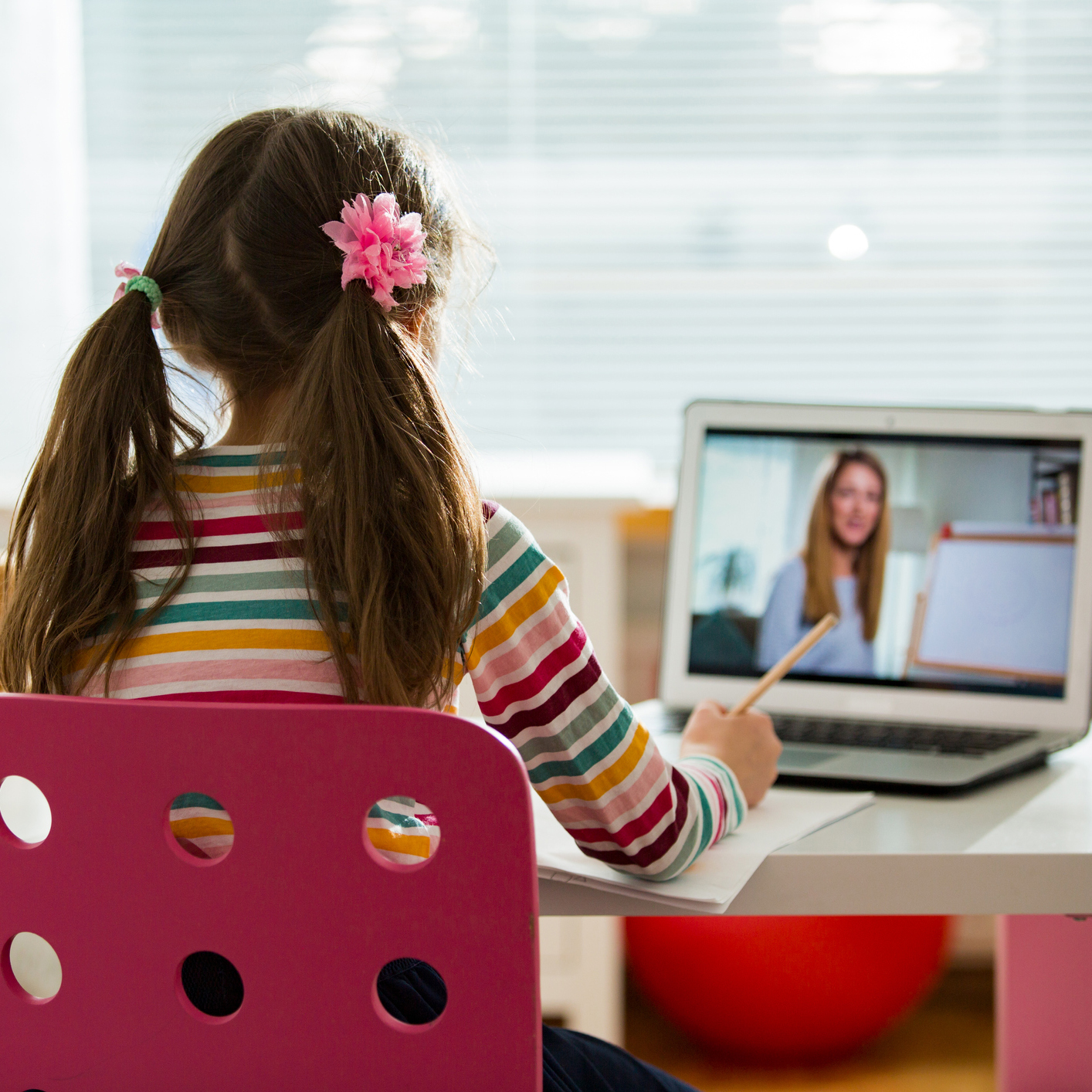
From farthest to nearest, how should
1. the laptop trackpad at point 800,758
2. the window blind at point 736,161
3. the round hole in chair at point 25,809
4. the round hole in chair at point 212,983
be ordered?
the window blind at point 736,161, the round hole in chair at point 25,809, the laptop trackpad at point 800,758, the round hole in chair at point 212,983

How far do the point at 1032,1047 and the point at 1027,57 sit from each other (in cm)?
192

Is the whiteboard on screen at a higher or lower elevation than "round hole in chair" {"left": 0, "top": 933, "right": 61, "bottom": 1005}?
higher

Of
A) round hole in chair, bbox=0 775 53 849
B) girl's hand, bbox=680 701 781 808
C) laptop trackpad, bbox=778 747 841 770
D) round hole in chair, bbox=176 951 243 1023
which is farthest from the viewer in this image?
round hole in chair, bbox=0 775 53 849

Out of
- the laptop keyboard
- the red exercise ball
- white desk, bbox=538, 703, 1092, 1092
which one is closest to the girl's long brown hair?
white desk, bbox=538, 703, 1092, 1092

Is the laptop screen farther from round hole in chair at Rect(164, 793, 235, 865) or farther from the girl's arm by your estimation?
round hole in chair at Rect(164, 793, 235, 865)

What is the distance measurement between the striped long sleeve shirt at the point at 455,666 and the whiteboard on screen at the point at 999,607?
51cm

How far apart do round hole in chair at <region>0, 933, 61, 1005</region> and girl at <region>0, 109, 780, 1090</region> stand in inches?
6.0

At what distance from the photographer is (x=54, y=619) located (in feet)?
2.24

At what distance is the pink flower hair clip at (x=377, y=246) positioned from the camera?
0.70 metres

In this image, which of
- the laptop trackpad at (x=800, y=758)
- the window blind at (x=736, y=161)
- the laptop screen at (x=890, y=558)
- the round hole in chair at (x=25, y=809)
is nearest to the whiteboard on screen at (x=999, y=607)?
the laptop screen at (x=890, y=558)

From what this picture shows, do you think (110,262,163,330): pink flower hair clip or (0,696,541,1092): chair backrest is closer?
(0,696,541,1092): chair backrest

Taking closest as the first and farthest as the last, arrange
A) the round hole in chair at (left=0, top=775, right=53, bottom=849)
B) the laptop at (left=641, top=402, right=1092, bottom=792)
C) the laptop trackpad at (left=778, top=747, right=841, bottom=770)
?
the laptop trackpad at (left=778, top=747, right=841, bottom=770) < the laptop at (left=641, top=402, right=1092, bottom=792) < the round hole in chair at (left=0, top=775, right=53, bottom=849)

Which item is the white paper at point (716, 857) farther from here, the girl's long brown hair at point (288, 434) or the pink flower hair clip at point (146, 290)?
the pink flower hair clip at point (146, 290)

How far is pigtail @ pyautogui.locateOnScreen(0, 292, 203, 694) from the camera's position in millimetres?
683
